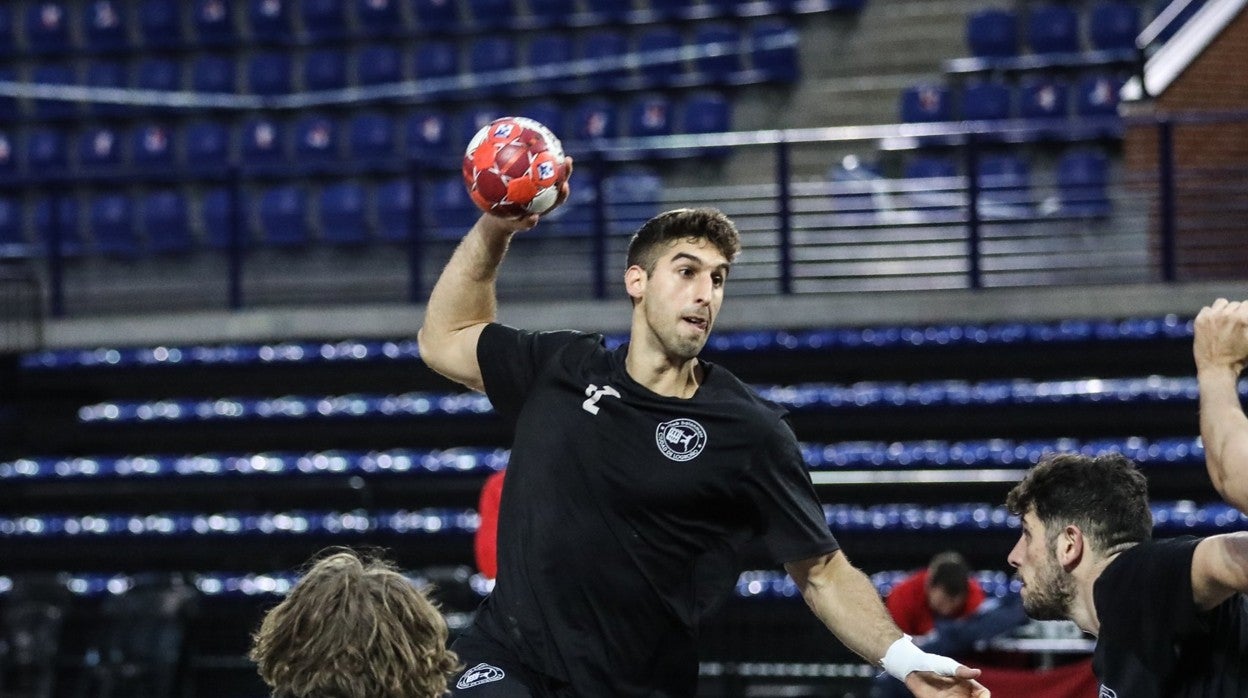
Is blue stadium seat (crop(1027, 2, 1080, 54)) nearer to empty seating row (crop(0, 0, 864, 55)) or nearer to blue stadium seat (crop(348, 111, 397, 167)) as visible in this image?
Result: empty seating row (crop(0, 0, 864, 55))

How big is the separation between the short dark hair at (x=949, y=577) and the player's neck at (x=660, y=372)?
177 inches

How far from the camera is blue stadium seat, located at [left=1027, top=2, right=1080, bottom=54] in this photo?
13.9m

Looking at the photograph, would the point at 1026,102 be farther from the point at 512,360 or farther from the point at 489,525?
the point at 512,360

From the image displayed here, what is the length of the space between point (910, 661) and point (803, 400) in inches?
276

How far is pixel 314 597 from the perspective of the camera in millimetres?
2957

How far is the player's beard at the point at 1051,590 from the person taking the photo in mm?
3945

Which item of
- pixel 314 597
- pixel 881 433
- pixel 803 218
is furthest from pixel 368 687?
pixel 803 218

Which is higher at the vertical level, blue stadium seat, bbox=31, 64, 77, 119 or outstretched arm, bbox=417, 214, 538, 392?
blue stadium seat, bbox=31, 64, 77, 119

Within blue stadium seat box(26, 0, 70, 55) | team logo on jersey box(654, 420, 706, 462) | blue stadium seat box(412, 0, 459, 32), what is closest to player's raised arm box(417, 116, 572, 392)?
team logo on jersey box(654, 420, 706, 462)

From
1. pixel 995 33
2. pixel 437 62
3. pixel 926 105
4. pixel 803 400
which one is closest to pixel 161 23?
pixel 437 62

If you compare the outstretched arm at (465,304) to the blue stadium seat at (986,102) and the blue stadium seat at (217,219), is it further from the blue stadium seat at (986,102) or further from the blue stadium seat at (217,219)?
the blue stadium seat at (217,219)

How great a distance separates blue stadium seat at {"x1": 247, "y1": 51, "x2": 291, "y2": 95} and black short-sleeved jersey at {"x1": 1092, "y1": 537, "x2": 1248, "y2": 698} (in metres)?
13.7

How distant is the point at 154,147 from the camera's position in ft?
52.7

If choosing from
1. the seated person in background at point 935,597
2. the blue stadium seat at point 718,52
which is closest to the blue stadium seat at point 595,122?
the blue stadium seat at point 718,52
